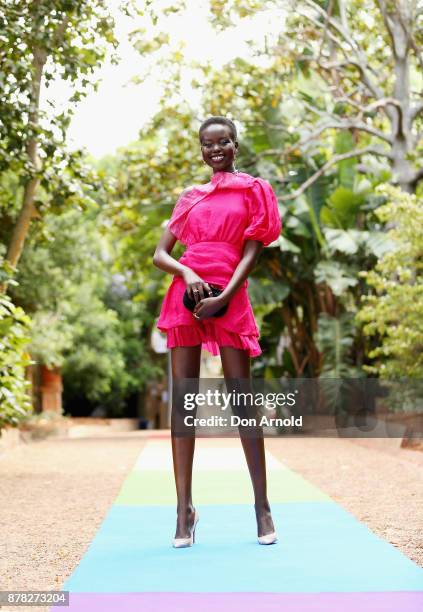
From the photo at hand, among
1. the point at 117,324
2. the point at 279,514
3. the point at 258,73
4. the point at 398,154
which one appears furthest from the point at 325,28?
the point at 117,324

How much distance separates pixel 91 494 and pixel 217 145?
400 centimetres

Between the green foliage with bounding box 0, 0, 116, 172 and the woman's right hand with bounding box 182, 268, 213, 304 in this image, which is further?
the green foliage with bounding box 0, 0, 116, 172

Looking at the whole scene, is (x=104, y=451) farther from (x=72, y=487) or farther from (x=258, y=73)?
(x=258, y=73)

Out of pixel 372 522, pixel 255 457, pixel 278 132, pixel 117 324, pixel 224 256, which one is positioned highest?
pixel 278 132

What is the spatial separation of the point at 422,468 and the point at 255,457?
18.7 ft

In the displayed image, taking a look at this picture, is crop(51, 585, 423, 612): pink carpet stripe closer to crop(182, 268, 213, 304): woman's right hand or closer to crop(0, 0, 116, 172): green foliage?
crop(182, 268, 213, 304): woman's right hand

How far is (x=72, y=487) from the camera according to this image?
8609mm

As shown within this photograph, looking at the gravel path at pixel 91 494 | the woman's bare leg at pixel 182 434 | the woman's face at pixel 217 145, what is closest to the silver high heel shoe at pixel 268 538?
the woman's bare leg at pixel 182 434

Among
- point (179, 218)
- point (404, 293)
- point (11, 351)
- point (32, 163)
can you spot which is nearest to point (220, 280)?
point (179, 218)

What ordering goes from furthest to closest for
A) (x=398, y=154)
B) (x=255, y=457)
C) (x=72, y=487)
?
(x=398, y=154)
(x=72, y=487)
(x=255, y=457)

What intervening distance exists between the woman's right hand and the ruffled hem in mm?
191

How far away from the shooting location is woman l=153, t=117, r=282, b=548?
181 inches

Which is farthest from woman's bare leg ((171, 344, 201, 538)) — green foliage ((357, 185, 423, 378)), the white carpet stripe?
green foliage ((357, 185, 423, 378))

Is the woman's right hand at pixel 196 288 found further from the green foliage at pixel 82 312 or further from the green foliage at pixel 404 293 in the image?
the green foliage at pixel 404 293
